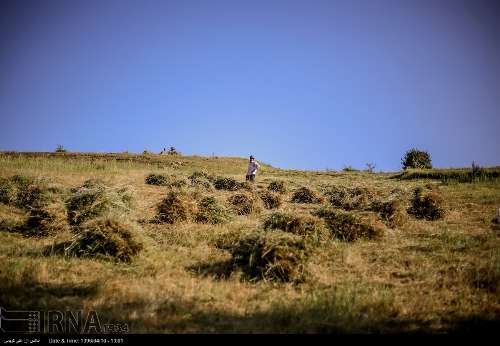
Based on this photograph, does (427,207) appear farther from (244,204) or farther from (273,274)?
(273,274)

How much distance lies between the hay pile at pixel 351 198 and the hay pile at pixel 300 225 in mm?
4592

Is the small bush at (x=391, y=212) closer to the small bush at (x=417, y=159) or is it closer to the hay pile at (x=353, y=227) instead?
the hay pile at (x=353, y=227)

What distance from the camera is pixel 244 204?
13602mm

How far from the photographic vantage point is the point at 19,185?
15.2 m

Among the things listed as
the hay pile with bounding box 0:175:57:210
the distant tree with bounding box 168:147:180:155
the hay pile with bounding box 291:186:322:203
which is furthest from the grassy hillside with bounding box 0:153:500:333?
the distant tree with bounding box 168:147:180:155

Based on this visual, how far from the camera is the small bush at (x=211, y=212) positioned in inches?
436

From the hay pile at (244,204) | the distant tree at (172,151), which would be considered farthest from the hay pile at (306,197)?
the distant tree at (172,151)

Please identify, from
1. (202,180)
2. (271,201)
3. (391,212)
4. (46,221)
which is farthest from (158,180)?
(391,212)

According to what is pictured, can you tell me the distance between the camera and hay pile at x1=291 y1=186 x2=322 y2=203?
1617 centimetres

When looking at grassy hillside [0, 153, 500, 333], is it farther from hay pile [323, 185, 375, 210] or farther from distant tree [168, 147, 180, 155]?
distant tree [168, 147, 180, 155]

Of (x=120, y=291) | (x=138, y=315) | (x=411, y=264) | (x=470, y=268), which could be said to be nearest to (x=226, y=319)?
(x=138, y=315)

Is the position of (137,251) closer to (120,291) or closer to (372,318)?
(120,291)

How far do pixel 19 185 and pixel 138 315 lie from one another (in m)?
13.1

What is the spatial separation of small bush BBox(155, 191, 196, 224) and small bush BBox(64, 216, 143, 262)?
118 inches
